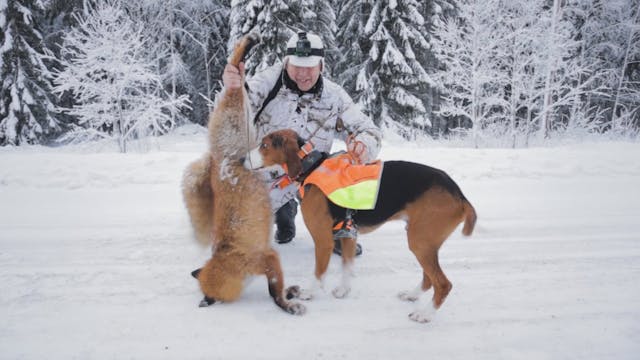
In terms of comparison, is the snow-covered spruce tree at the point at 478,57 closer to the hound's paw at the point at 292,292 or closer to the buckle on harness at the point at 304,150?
the buckle on harness at the point at 304,150

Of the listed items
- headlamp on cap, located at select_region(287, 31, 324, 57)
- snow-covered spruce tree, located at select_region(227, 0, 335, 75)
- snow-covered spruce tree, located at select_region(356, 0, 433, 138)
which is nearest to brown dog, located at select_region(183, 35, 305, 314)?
headlamp on cap, located at select_region(287, 31, 324, 57)

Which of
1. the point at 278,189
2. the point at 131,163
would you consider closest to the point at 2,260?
the point at 278,189

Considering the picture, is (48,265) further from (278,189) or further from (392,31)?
(392,31)

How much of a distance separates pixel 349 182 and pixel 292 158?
542 mm

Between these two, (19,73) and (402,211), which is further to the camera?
(19,73)

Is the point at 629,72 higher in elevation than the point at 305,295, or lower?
higher

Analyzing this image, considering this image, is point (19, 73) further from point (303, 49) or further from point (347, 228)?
point (347, 228)

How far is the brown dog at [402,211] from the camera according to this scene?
9.58ft

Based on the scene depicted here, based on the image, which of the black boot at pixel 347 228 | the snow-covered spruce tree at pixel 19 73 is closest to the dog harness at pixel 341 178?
the black boot at pixel 347 228

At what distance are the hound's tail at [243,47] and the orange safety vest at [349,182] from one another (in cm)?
109

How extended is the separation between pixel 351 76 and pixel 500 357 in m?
20.1

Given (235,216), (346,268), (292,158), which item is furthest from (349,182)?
(235,216)

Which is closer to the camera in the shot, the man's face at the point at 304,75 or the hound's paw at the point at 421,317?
the hound's paw at the point at 421,317

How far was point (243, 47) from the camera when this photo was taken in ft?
9.00
